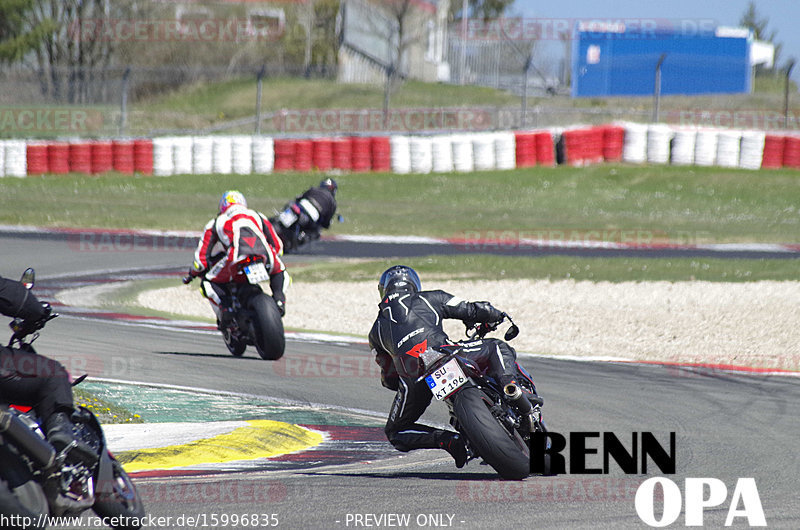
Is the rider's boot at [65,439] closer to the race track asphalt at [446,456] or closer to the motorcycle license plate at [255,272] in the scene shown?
the race track asphalt at [446,456]

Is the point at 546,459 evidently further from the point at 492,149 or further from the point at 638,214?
the point at 492,149

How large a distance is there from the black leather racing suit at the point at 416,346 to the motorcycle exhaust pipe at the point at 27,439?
7.99ft

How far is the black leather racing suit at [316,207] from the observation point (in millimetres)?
17688

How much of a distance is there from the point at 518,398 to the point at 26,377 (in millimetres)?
2607

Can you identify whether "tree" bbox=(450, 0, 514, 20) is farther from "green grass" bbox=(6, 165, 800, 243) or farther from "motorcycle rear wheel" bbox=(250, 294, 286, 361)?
"motorcycle rear wheel" bbox=(250, 294, 286, 361)

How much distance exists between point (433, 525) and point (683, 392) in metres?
4.72

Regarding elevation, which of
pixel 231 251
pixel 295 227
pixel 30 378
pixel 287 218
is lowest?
pixel 295 227

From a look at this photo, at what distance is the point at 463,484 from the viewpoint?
6008 mm

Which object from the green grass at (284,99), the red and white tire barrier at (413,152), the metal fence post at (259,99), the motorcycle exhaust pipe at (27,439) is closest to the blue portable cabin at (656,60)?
the green grass at (284,99)

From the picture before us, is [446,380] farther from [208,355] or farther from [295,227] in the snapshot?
[295,227]

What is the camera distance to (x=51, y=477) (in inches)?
179

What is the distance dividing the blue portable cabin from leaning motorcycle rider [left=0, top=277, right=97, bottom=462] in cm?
4002

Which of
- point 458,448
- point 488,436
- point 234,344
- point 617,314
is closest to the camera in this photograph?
point 488,436

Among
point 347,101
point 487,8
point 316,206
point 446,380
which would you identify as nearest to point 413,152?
point 347,101
